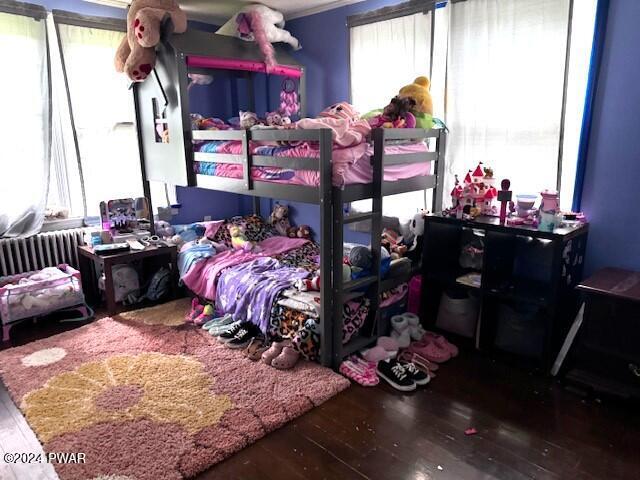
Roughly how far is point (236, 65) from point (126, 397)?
2.47 meters

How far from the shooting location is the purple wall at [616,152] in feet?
7.89

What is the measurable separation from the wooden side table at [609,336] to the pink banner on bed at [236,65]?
276 centimetres

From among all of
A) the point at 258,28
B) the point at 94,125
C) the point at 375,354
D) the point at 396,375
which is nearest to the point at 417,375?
the point at 396,375

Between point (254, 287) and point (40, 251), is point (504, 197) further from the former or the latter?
point (40, 251)

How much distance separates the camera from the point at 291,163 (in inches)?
98.7

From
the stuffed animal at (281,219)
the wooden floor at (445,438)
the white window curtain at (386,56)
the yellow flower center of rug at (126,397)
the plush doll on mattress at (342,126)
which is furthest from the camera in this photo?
the stuffed animal at (281,219)

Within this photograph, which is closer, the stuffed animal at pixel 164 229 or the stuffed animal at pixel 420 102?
the stuffed animal at pixel 420 102

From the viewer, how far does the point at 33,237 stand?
139 inches

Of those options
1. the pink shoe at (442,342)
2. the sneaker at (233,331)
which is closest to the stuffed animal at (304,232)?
the sneaker at (233,331)

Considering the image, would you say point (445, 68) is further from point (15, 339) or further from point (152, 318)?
Result: point (15, 339)

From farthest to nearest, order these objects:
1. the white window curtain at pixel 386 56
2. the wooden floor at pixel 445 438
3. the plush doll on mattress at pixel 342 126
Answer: the white window curtain at pixel 386 56 < the plush doll on mattress at pixel 342 126 < the wooden floor at pixel 445 438

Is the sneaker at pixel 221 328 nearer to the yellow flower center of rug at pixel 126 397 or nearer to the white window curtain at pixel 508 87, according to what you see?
the yellow flower center of rug at pixel 126 397

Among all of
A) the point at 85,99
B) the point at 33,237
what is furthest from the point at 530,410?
the point at 85,99

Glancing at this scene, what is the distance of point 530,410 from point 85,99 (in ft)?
12.8
